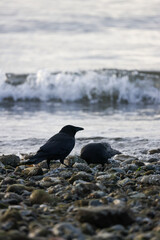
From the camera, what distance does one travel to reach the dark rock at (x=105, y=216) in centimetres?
387

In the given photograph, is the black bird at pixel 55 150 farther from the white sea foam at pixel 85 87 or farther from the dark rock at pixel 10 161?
the white sea foam at pixel 85 87

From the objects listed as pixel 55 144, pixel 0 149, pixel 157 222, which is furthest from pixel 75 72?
pixel 157 222

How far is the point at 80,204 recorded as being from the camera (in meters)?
4.65

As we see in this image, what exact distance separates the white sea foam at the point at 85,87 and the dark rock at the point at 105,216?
1983 centimetres

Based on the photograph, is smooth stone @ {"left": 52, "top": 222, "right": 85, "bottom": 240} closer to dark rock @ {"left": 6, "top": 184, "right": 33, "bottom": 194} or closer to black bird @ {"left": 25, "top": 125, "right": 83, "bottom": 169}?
dark rock @ {"left": 6, "top": 184, "right": 33, "bottom": 194}

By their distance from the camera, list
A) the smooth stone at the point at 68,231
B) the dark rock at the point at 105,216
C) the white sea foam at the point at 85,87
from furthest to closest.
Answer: the white sea foam at the point at 85,87
the dark rock at the point at 105,216
the smooth stone at the point at 68,231

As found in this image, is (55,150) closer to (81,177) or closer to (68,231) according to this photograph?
(81,177)

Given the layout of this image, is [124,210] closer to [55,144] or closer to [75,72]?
[55,144]

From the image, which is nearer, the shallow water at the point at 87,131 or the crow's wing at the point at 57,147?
the crow's wing at the point at 57,147

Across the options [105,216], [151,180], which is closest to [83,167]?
[151,180]

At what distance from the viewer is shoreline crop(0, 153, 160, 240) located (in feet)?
12.1

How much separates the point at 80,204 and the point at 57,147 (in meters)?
3.04

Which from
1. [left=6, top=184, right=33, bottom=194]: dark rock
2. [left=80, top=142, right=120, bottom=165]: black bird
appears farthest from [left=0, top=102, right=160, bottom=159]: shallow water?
[left=6, top=184, right=33, bottom=194]: dark rock

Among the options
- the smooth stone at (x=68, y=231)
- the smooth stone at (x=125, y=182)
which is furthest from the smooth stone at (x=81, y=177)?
the smooth stone at (x=68, y=231)
